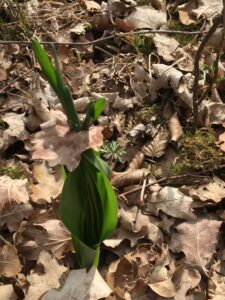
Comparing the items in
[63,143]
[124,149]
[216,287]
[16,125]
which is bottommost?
[216,287]

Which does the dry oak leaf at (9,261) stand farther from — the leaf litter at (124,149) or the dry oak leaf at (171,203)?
the dry oak leaf at (171,203)

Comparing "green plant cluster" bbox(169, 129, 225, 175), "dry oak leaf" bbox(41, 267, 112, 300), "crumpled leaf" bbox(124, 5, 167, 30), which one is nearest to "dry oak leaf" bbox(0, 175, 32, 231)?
"dry oak leaf" bbox(41, 267, 112, 300)

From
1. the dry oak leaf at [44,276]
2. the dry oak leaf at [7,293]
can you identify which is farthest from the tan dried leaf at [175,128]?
the dry oak leaf at [7,293]

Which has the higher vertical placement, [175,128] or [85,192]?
[85,192]

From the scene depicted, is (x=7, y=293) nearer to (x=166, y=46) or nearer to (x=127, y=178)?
(x=127, y=178)

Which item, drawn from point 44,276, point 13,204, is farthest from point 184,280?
point 13,204

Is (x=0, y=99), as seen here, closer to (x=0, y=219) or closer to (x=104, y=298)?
(x=0, y=219)

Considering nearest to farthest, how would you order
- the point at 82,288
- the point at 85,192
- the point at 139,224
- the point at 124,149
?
the point at 85,192 < the point at 82,288 < the point at 139,224 < the point at 124,149
